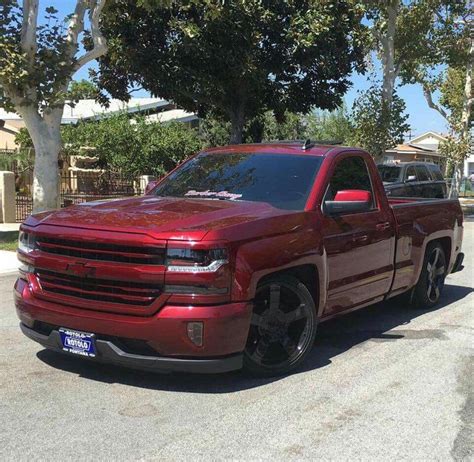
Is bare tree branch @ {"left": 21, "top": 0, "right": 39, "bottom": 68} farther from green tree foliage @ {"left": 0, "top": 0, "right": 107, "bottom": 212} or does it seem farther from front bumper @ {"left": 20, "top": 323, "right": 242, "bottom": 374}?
front bumper @ {"left": 20, "top": 323, "right": 242, "bottom": 374}

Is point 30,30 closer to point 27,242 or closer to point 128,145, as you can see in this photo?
point 27,242

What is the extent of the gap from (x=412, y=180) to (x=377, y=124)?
6.07 meters

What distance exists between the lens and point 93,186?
21.6 m

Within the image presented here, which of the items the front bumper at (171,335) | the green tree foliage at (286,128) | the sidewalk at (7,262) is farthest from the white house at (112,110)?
the front bumper at (171,335)

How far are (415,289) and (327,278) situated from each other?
2.53m

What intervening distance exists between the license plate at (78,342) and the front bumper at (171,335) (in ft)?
0.14

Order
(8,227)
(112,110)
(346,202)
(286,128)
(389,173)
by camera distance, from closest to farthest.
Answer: (346,202), (8,227), (389,173), (112,110), (286,128)

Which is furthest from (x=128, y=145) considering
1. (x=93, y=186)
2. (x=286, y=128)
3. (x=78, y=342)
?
(x=78, y=342)

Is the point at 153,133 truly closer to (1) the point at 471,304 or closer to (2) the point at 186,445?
(1) the point at 471,304

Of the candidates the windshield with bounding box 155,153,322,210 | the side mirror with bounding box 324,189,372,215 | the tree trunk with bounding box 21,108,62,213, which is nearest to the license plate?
the windshield with bounding box 155,153,322,210

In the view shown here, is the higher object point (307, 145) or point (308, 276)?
point (307, 145)

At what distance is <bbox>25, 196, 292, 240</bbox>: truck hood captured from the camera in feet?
14.1

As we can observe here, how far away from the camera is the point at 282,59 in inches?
648

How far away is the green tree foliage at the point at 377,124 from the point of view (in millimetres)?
21953
